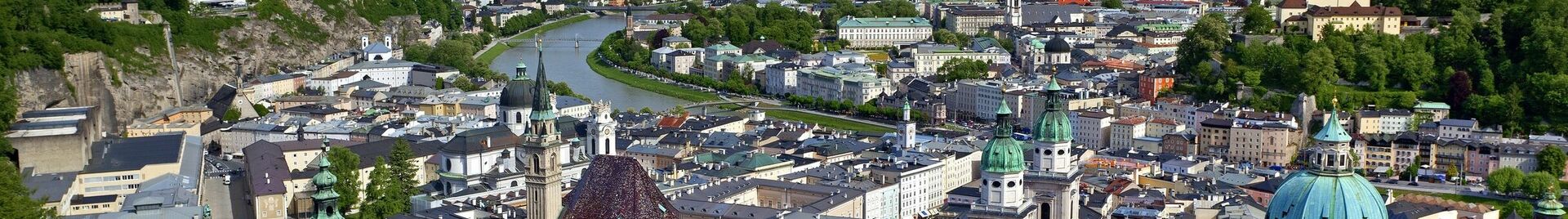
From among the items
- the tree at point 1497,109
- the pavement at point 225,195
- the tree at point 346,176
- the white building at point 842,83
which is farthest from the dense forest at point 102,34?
the tree at point 1497,109

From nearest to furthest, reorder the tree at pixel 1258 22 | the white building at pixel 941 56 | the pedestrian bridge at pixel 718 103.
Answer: the tree at pixel 1258 22 < the pedestrian bridge at pixel 718 103 < the white building at pixel 941 56

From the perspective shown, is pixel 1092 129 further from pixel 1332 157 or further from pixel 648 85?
pixel 1332 157

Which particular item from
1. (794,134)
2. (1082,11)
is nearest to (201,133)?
(794,134)

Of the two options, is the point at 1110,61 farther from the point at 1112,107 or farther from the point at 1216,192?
the point at 1216,192

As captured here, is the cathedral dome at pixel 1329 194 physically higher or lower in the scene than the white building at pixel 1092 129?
higher

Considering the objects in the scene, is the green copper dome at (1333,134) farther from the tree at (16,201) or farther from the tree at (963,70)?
the tree at (963,70)

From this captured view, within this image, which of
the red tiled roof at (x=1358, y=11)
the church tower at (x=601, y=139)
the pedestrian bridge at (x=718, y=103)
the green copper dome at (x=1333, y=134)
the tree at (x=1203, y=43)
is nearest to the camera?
the green copper dome at (x=1333, y=134)

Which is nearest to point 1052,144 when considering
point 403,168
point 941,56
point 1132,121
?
point 403,168
